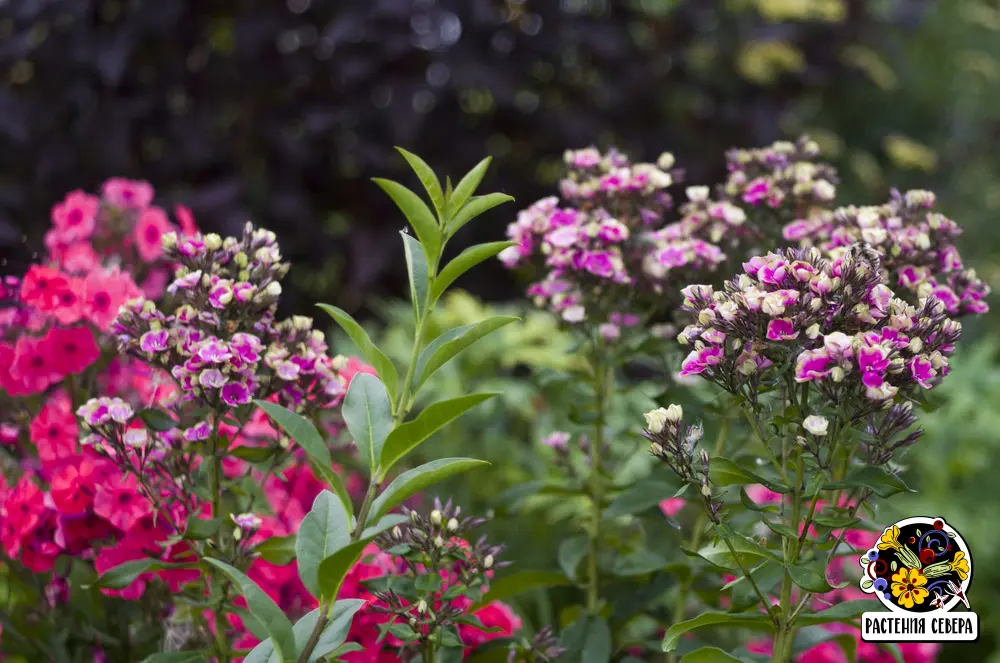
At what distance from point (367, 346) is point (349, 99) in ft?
5.79

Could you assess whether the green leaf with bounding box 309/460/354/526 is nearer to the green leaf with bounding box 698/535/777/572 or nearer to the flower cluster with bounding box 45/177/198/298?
the green leaf with bounding box 698/535/777/572

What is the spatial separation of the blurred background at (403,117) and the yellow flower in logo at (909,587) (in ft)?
3.98

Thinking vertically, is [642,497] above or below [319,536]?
above

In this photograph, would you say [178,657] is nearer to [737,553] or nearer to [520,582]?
[520,582]

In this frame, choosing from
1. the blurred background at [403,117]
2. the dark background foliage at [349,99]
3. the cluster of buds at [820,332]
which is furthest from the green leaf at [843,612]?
the dark background foliage at [349,99]

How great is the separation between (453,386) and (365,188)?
600mm

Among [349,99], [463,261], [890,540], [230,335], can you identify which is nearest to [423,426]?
[463,261]

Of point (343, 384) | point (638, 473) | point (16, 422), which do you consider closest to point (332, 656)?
point (343, 384)

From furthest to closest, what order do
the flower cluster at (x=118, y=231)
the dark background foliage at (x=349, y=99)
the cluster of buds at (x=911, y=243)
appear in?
the dark background foliage at (x=349, y=99), the flower cluster at (x=118, y=231), the cluster of buds at (x=911, y=243)

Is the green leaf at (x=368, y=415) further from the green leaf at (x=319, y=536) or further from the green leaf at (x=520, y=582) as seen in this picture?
the green leaf at (x=520, y=582)

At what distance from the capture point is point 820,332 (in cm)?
95

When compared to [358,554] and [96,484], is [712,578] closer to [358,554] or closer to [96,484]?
[358,554]

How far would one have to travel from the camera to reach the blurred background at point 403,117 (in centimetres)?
237

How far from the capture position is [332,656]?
3.12ft
